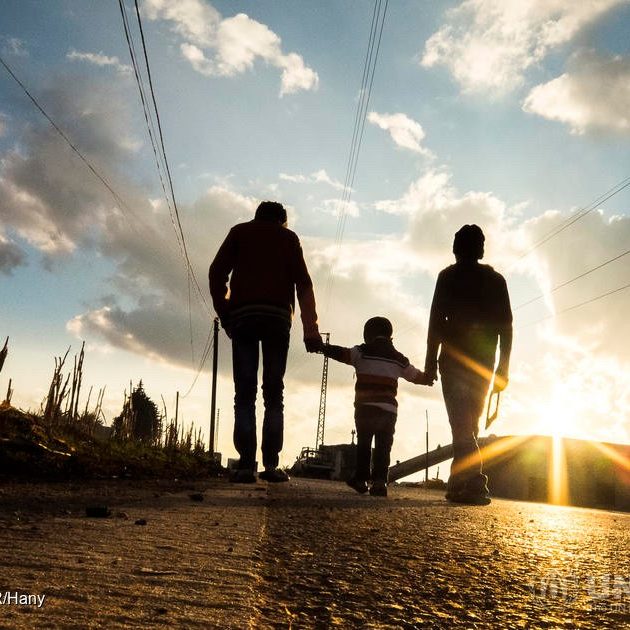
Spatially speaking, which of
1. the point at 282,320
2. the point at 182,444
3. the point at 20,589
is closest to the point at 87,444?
the point at 282,320

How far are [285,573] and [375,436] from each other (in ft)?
13.8

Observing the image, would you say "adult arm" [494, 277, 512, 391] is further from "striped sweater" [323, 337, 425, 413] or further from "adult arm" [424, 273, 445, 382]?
"striped sweater" [323, 337, 425, 413]

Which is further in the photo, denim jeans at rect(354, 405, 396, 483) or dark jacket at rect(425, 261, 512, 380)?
denim jeans at rect(354, 405, 396, 483)

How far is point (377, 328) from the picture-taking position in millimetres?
5848

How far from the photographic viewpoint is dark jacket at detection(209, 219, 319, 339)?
15.4 feet

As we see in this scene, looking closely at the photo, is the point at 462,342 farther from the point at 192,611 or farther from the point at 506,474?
the point at 506,474

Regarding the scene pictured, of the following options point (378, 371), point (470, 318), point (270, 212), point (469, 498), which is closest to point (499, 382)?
point (470, 318)

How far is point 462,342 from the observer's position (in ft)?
16.1

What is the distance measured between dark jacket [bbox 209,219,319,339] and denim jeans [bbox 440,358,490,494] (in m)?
1.14

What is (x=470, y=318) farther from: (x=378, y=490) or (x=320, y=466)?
(x=320, y=466)

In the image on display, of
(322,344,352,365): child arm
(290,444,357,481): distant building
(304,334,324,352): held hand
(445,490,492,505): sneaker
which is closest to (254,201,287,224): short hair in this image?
(304,334,324,352): held hand

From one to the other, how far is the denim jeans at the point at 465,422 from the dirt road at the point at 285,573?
7.07ft

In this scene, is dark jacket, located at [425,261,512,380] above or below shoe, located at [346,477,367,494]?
above

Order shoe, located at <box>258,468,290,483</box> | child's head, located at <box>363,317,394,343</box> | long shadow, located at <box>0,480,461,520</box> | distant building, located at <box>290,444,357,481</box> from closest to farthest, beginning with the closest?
long shadow, located at <box>0,480,461,520</box>, shoe, located at <box>258,468,290,483</box>, child's head, located at <box>363,317,394,343</box>, distant building, located at <box>290,444,357,481</box>
